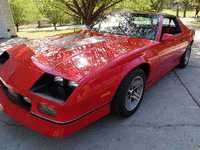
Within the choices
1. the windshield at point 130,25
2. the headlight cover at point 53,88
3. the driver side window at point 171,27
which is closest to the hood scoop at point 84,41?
the windshield at point 130,25

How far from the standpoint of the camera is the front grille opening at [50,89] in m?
1.56

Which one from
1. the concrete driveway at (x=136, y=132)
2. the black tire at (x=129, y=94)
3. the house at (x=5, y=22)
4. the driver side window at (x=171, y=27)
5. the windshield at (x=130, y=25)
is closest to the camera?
the concrete driveway at (x=136, y=132)

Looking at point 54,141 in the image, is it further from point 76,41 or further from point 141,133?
point 76,41

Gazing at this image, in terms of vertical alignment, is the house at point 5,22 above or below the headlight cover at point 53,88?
above

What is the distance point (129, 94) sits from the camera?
220 cm

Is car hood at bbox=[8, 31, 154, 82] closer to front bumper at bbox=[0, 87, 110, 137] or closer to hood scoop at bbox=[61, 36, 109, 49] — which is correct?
hood scoop at bbox=[61, 36, 109, 49]

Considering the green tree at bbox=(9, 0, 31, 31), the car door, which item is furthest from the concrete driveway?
the green tree at bbox=(9, 0, 31, 31)

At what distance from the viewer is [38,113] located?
1622 mm

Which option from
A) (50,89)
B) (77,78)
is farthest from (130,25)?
(50,89)

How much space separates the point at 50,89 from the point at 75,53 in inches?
22.9

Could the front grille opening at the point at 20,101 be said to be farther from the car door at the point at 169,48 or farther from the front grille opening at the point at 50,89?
the car door at the point at 169,48

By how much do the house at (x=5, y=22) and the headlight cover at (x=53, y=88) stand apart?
8754 mm

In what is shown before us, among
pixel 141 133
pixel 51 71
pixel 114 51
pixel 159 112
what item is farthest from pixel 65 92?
pixel 159 112

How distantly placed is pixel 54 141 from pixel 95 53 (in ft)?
3.78
